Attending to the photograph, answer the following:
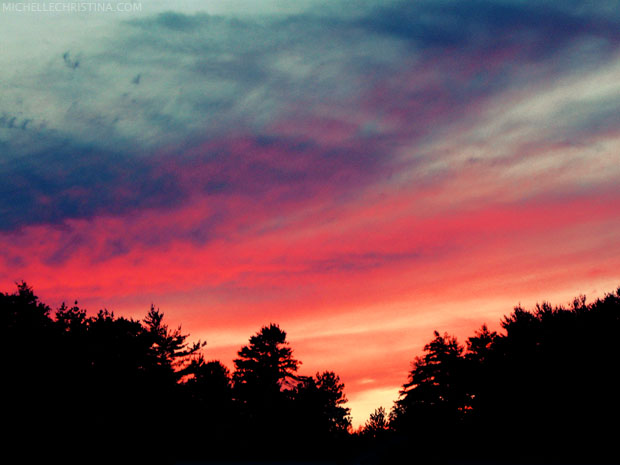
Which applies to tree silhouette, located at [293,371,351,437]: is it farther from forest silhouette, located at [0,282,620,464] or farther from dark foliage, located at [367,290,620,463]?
dark foliage, located at [367,290,620,463]

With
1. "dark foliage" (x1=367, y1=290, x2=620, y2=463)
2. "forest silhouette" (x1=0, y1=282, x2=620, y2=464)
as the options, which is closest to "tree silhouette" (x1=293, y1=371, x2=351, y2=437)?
"forest silhouette" (x1=0, y1=282, x2=620, y2=464)

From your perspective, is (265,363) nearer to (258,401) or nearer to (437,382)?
(258,401)

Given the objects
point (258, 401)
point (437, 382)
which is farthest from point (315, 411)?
point (437, 382)

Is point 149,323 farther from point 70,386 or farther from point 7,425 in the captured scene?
point 7,425

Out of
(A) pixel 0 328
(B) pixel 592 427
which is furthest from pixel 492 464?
(A) pixel 0 328

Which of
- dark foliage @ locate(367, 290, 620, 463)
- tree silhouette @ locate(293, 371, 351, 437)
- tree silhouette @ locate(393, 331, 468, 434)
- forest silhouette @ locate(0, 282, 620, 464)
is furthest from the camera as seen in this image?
tree silhouette @ locate(393, 331, 468, 434)

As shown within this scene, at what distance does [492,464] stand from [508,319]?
111 ft

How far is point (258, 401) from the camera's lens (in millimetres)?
75688

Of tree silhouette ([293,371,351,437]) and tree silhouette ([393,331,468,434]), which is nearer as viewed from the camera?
tree silhouette ([293,371,351,437])

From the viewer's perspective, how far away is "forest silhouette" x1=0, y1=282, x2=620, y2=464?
3409 cm

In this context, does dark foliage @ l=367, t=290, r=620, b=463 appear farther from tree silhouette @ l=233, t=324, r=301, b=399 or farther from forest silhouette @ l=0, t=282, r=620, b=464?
tree silhouette @ l=233, t=324, r=301, b=399

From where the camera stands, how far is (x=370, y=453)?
29.5 metres

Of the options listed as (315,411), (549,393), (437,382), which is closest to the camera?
(549,393)

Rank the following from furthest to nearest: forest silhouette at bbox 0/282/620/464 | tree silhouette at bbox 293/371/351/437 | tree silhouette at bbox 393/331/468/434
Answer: tree silhouette at bbox 393/331/468/434
tree silhouette at bbox 293/371/351/437
forest silhouette at bbox 0/282/620/464
